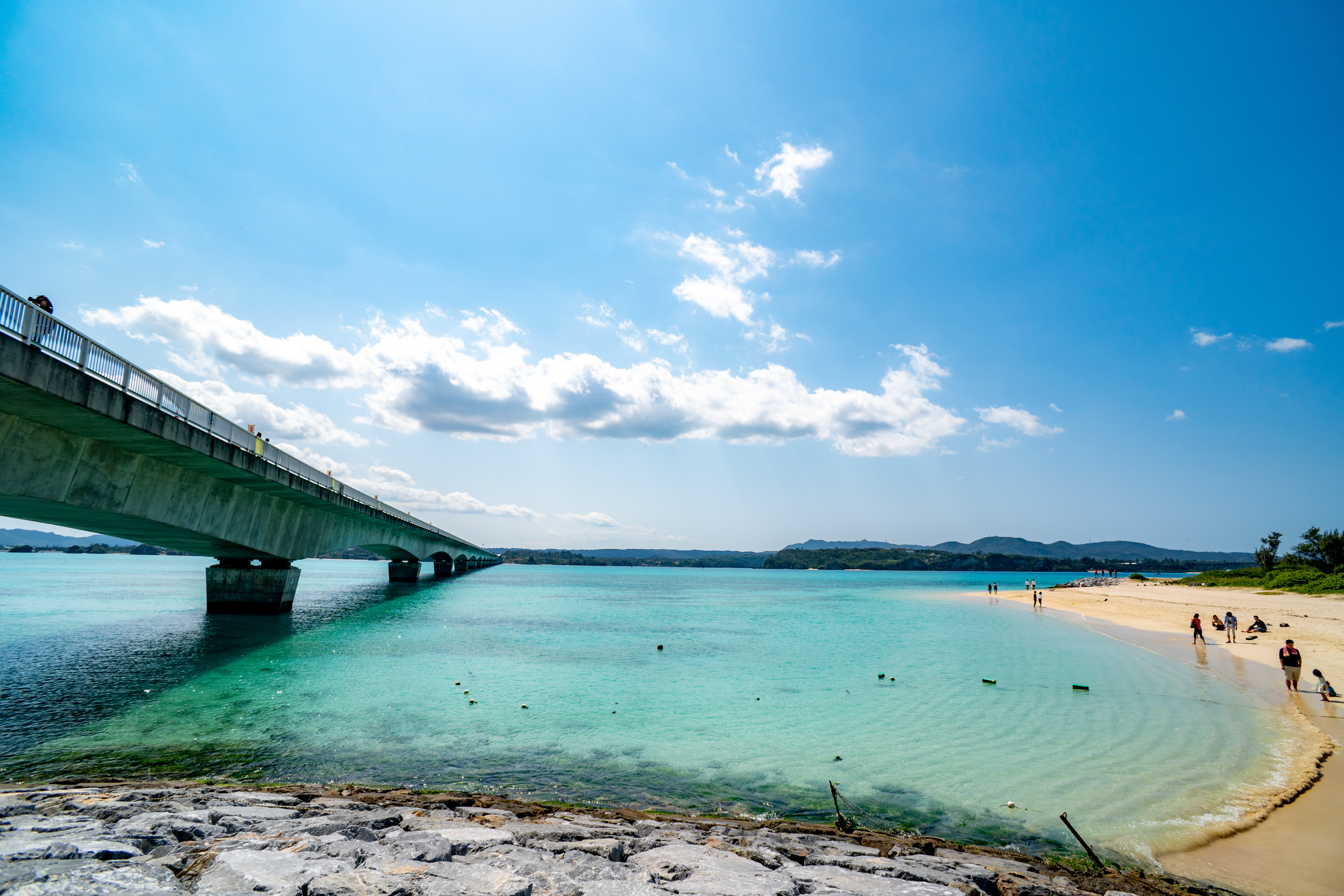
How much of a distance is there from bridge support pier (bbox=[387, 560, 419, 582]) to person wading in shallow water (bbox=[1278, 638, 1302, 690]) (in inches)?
Answer: 3415

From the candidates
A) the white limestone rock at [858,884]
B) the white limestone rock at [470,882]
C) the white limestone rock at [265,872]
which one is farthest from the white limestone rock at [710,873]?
the white limestone rock at [265,872]

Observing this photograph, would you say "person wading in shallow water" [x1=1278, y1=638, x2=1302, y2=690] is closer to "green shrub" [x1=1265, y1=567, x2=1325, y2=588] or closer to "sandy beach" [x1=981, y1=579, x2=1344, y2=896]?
"sandy beach" [x1=981, y1=579, x2=1344, y2=896]

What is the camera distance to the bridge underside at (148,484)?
1529 centimetres

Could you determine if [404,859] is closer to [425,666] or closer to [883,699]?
[883,699]

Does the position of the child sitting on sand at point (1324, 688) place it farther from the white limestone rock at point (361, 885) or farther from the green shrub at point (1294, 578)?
the green shrub at point (1294, 578)

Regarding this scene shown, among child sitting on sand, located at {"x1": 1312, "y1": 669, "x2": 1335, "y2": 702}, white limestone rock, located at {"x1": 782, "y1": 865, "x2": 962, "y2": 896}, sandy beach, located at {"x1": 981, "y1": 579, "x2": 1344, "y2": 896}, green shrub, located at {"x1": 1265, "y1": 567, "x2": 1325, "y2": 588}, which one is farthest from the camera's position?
green shrub, located at {"x1": 1265, "y1": 567, "x2": 1325, "y2": 588}

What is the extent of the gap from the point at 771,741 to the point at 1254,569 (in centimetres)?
12440

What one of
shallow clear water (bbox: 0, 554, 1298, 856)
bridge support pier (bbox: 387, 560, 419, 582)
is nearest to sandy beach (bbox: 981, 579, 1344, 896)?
shallow clear water (bbox: 0, 554, 1298, 856)

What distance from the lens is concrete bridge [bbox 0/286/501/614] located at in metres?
14.7

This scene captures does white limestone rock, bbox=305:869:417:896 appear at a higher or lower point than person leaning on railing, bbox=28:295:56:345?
lower

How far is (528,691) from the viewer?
1894 cm

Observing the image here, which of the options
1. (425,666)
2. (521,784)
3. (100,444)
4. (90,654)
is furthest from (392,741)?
(90,654)

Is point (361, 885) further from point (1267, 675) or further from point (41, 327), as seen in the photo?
point (1267, 675)

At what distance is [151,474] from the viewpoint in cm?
2164
